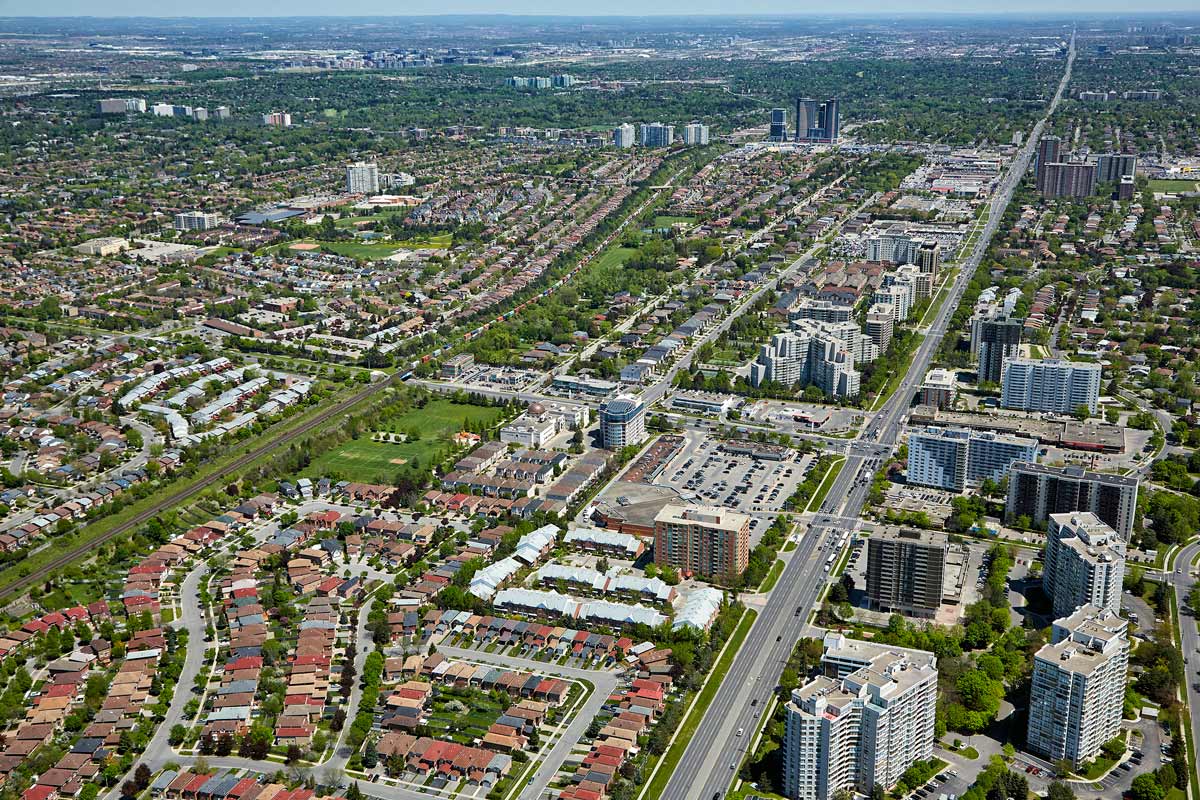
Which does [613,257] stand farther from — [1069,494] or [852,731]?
[852,731]

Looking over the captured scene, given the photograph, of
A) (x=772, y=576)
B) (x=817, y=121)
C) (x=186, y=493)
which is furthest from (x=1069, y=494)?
(x=817, y=121)

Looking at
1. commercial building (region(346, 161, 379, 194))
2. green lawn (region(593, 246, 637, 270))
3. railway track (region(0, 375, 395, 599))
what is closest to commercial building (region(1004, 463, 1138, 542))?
railway track (region(0, 375, 395, 599))

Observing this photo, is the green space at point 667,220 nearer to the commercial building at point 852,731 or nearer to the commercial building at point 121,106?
the commercial building at point 852,731

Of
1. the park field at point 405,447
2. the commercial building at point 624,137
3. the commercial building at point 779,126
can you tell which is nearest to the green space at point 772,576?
the park field at point 405,447

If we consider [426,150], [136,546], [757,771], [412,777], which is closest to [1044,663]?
[757,771]

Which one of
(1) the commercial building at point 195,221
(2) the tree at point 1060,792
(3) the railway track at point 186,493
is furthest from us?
(1) the commercial building at point 195,221

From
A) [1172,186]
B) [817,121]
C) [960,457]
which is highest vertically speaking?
[817,121]
